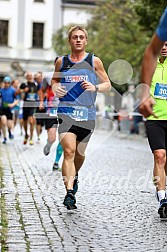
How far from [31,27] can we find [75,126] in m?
52.7

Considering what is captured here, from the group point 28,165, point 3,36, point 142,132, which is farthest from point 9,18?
point 28,165

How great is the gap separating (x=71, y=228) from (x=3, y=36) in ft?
176

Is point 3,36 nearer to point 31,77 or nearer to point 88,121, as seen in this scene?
point 31,77

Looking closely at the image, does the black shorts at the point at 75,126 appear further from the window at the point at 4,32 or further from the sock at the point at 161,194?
the window at the point at 4,32

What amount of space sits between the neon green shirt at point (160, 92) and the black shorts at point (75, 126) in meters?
0.72

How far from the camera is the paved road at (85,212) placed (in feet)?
19.5

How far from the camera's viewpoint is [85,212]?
300 inches

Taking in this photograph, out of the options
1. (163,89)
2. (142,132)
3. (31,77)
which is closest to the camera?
(163,89)

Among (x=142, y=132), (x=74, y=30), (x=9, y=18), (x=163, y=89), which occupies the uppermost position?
(x=9, y=18)

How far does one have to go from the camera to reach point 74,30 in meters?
7.92

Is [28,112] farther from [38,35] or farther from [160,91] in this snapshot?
[38,35]

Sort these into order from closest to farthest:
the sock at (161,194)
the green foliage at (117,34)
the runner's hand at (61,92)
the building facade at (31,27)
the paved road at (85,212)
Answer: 1. the paved road at (85,212)
2. the sock at (161,194)
3. the runner's hand at (61,92)
4. the green foliage at (117,34)
5. the building facade at (31,27)

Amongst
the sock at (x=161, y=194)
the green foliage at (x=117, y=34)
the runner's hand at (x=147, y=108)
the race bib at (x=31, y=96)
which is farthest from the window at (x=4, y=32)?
the runner's hand at (x=147, y=108)

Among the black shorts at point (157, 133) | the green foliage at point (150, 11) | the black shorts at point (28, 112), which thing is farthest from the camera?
the green foliage at point (150, 11)
